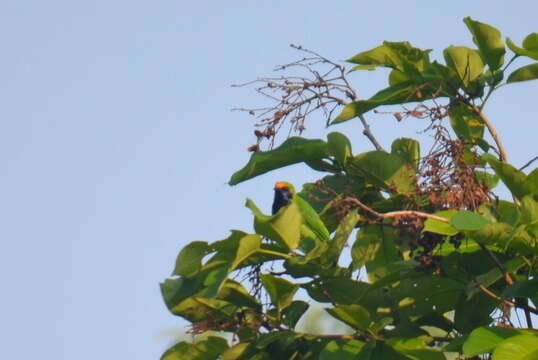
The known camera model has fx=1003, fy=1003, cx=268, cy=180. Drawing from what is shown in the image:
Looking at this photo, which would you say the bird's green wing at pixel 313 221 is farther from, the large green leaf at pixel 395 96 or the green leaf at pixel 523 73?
the green leaf at pixel 523 73

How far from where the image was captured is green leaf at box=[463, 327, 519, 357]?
2.62 meters

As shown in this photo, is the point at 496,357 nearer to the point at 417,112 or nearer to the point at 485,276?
the point at 485,276

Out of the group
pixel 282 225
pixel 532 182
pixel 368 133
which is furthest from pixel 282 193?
→ pixel 532 182

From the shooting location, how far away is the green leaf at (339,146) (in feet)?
10.3

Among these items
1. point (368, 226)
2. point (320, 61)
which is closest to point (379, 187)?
point (368, 226)

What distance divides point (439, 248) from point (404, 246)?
0.46 feet

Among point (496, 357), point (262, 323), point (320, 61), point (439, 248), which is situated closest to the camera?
point (496, 357)

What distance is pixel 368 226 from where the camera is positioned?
120 inches

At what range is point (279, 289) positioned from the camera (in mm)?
2922

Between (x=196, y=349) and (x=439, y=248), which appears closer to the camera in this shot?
(x=439, y=248)

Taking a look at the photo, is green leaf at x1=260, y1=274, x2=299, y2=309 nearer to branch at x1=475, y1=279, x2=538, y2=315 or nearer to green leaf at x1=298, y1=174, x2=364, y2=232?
green leaf at x1=298, y1=174, x2=364, y2=232

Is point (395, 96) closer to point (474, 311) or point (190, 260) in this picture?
point (474, 311)

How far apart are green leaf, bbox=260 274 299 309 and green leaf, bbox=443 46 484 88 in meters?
0.90

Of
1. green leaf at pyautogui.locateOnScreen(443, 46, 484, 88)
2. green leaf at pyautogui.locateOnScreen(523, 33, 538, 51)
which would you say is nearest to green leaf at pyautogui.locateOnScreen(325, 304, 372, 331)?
green leaf at pyautogui.locateOnScreen(443, 46, 484, 88)
